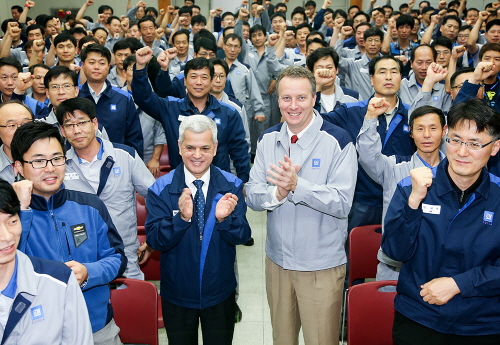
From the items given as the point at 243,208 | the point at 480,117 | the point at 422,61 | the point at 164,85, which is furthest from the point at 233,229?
the point at 422,61

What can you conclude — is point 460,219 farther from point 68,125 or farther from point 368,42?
point 368,42

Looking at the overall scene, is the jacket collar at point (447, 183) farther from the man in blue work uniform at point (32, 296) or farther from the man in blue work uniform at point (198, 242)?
the man in blue work uniform at point (32, 296)

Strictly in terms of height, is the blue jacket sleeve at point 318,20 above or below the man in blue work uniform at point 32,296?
above

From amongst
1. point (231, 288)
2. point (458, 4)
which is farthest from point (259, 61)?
point (458, 4)

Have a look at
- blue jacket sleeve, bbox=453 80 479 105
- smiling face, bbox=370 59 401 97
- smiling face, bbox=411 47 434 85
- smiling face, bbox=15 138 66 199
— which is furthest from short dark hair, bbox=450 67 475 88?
smiling face, bbox=15 138 66 199

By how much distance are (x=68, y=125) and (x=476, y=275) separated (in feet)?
7.54

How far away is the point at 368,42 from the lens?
5.88m

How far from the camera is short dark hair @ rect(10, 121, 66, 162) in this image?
2051 millimetres

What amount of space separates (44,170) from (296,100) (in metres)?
1.25

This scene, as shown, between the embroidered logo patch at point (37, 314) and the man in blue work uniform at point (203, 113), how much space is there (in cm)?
210

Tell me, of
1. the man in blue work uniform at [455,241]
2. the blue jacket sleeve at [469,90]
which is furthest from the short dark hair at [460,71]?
the man in blue work uniform at [455,241]

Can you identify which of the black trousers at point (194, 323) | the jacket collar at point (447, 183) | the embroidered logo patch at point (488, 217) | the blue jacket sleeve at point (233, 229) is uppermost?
the jacket collar at point (447, 183)

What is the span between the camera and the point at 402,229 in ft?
6.26

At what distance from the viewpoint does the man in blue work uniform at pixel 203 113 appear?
3.61m
